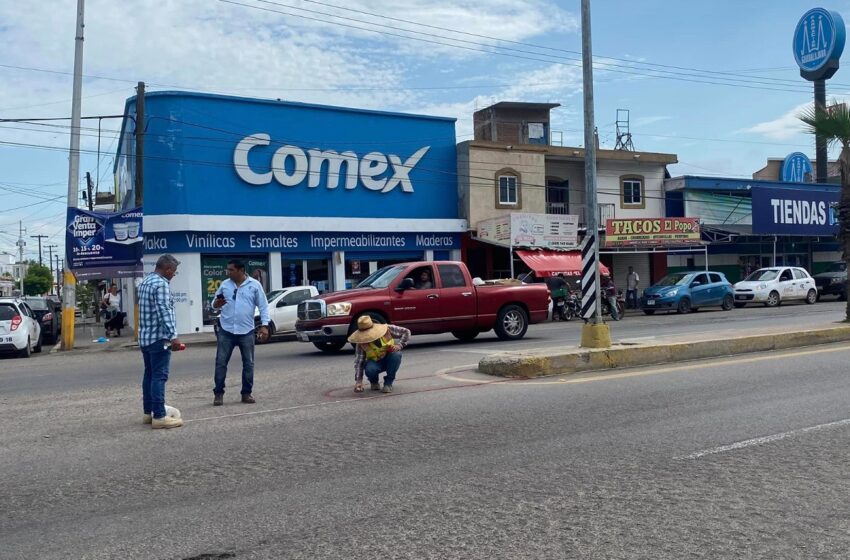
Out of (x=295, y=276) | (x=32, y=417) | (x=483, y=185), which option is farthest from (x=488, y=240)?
(x=32, y=417)

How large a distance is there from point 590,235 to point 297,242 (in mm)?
16781

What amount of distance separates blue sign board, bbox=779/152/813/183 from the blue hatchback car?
66.5 ft

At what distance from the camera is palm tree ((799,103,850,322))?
17.2 m

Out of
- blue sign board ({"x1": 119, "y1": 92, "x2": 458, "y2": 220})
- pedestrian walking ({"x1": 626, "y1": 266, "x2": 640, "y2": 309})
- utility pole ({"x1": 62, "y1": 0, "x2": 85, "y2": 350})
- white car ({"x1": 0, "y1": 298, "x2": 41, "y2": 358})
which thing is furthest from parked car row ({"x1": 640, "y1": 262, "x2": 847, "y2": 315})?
white car ({"x1": 0, "y1": 298, "x2": 41, "y2": 358})

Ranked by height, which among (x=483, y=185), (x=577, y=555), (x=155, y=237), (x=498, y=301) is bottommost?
(x=577, y=555)

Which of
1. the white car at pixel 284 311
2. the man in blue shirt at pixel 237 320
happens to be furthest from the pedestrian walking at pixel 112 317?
the man in blue shirt at pixel 237 320

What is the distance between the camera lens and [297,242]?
2828cm

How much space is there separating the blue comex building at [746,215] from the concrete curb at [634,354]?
22939 mm

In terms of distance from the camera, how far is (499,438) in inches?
290

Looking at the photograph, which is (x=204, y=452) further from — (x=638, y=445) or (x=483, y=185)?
(x=483, y=185)

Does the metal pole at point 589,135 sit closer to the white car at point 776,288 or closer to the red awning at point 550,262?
the red awning at point 550,262

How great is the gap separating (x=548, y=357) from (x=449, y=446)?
190 inches

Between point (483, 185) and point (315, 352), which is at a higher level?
point (483, 185)

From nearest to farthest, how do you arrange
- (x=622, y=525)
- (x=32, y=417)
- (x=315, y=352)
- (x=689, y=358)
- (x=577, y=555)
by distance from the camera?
(x=577, y=555) → (x=622, y=525) → (x=32, y=417) → (x=689, y=358) → (x=315, y=352)
